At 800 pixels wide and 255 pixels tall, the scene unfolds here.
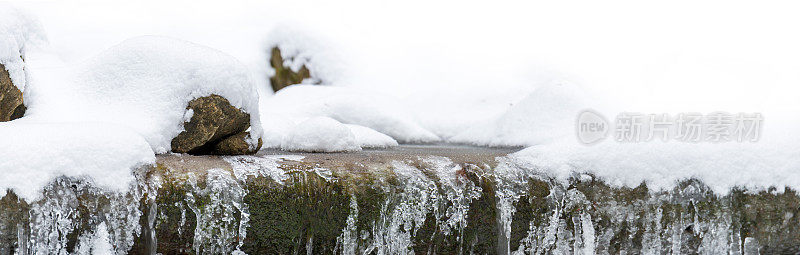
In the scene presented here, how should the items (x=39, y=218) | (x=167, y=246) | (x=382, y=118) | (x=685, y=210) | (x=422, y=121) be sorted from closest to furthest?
(x=39, y=218) → (x=167, y=246) → (x=685, y=210) → (x=382, y=118) → (x=422, y=121)

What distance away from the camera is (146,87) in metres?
3.31

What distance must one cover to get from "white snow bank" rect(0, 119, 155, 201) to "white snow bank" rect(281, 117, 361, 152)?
1.30 meters

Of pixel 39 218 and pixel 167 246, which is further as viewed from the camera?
pixel 167 246

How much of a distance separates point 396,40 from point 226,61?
240 inches

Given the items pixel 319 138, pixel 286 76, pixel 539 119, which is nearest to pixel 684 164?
pixel 539 119

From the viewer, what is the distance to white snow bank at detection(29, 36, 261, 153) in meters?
3.18

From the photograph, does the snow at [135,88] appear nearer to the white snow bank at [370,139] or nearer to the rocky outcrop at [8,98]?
the rocky outcrop at [8,98]

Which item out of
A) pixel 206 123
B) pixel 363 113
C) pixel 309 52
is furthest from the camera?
pixel 309 52

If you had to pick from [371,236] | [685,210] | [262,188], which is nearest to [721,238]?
[685,210]

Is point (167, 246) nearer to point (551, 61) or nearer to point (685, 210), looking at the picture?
point (685, 210)

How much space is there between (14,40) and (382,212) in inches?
81.1

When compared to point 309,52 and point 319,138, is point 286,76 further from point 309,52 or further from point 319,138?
point 319,138

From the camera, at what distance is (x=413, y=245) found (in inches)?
119

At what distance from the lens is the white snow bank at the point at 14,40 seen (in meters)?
2.95
